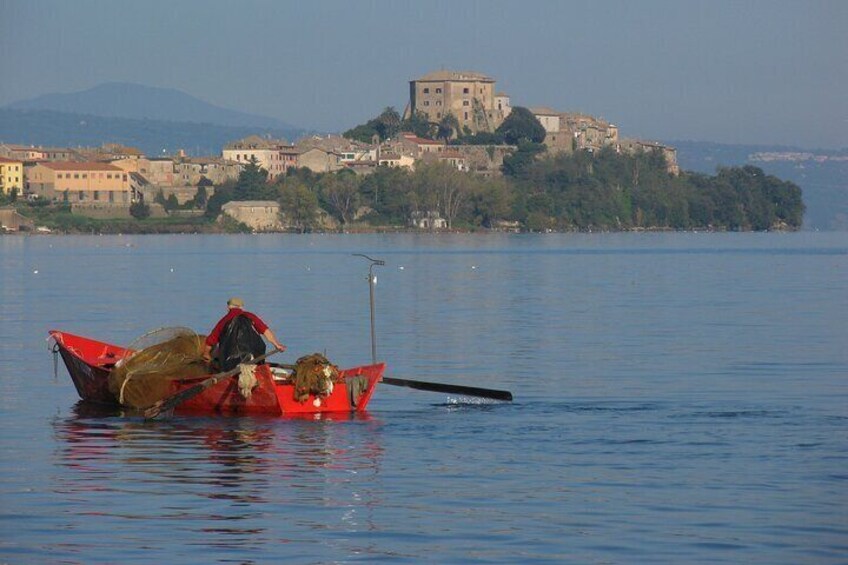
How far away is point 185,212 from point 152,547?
182 m

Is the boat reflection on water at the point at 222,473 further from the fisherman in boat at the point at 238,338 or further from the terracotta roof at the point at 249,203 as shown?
the terracotta roof at the point at 249,203

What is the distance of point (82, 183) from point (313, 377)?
6783 inches

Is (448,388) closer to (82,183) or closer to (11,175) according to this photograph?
(82,183)

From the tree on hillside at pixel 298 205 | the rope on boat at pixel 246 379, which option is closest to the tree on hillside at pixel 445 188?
the tree on hillside at pixel 298 205

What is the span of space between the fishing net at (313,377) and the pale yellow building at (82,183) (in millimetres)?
170837

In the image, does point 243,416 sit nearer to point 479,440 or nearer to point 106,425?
point 106,425

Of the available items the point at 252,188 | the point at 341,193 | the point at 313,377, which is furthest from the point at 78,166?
the point at 313,377

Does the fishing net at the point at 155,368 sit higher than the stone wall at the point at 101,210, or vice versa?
the stone wall at the point at 101,210

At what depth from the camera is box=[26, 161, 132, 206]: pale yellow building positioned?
191000 mm

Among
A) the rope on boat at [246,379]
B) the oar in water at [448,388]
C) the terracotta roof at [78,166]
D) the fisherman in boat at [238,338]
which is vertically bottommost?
the oar in water at [448,388]

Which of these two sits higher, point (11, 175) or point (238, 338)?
point (11, 175)

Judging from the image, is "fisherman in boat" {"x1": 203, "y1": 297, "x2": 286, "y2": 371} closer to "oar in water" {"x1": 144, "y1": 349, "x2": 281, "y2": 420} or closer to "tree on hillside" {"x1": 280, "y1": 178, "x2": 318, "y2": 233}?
"oar in water" {"x1": 144, "y1": 349, "x2": 281, "y2": 420}

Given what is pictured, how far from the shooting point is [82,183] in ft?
629

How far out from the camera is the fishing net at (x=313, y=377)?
23.7 metres
